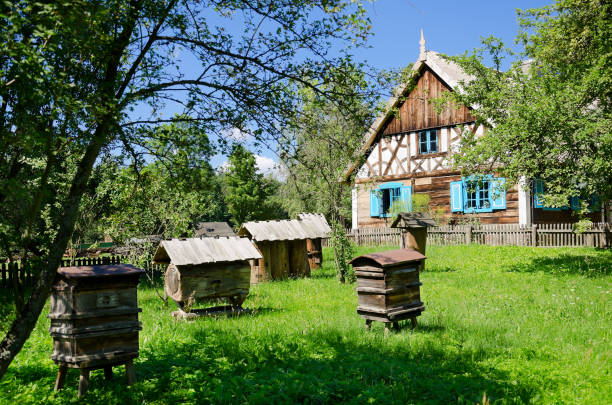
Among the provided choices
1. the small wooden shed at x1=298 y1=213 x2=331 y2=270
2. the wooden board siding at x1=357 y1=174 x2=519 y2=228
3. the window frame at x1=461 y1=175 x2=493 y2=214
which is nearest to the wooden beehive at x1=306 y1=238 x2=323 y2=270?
the small wooden shed at x1=298 y1=213 x2=331 y2=270

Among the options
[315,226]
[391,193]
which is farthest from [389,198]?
[315,226]

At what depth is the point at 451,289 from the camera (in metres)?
13.0

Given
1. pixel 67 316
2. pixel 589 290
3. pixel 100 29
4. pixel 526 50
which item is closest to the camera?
pixel 100 29

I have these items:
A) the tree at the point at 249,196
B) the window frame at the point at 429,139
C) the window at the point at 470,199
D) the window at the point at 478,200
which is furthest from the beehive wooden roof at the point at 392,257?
the tree at the point at 249,196

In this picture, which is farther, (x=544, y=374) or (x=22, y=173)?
(x=544, y=374)

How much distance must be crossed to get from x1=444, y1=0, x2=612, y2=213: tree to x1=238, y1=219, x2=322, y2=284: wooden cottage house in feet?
20.1

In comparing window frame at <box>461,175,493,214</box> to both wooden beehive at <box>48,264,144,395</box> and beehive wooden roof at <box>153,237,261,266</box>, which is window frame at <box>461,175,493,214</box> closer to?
beehive wooden roof at <box>153,237,261,266</box>

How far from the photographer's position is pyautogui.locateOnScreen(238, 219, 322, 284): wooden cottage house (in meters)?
16.3

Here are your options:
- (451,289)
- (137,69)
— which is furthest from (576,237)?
(137,69)

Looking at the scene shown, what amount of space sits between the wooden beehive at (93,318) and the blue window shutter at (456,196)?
828 inches

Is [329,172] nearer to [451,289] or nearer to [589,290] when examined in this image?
[451,289]

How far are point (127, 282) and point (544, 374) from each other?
5.36 meters

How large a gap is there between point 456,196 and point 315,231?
10.6m

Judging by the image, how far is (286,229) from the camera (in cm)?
1684
